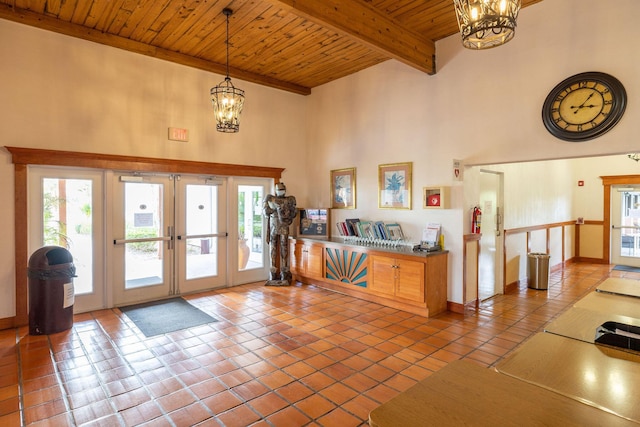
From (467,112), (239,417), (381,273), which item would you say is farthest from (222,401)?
(467,112)

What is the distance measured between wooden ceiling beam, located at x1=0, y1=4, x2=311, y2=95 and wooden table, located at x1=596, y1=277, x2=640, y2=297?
5.68m

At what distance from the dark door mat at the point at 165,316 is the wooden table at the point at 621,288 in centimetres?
399

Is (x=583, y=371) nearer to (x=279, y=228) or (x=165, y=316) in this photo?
(x=165, y=316)

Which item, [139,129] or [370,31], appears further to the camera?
[139,129]

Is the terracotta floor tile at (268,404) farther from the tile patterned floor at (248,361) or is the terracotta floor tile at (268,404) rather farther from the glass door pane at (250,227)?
the glass door pane at (250,227)

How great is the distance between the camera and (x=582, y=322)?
198 cm

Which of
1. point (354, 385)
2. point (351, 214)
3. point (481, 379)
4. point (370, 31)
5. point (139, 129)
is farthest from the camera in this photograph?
point (351, 214)

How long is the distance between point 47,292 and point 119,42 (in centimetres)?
337

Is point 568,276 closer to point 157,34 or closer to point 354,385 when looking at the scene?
point 354,385

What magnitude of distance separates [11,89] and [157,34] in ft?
6.04

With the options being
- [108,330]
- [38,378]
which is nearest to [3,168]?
[108,330]

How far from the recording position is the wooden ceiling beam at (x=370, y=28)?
3.40 metres

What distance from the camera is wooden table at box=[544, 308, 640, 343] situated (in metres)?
1.81

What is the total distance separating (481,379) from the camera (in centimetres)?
141
